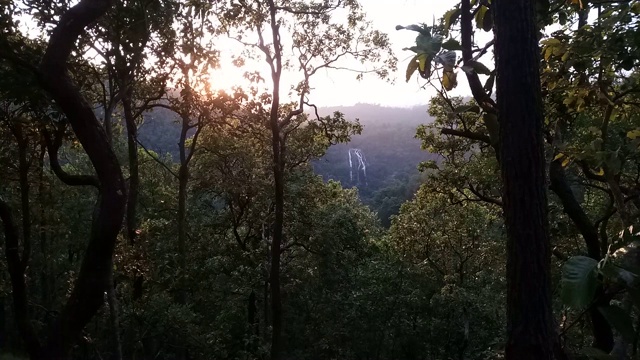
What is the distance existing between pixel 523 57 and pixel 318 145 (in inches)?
422

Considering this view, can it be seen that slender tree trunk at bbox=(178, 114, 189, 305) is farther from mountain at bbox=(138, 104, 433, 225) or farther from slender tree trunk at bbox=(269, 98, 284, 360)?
mountain at bbox=(138, 104, 433, 225)

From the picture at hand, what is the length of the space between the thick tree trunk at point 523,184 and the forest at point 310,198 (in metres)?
0.01

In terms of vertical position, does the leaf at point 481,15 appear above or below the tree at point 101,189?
above

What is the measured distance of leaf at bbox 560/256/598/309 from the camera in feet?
6.98

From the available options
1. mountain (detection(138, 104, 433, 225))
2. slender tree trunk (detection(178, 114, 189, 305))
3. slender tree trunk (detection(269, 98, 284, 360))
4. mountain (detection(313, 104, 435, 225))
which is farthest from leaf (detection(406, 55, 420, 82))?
mountain (detection(313, 104, 435, 225))

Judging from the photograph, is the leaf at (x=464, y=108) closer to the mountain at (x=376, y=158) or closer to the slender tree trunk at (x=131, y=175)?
the slender tree trunk at (x=131, y=175)

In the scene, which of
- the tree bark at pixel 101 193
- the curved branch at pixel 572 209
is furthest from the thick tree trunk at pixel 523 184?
the curved branch at pixel 572 209

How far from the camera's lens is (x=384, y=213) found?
50.9 meters

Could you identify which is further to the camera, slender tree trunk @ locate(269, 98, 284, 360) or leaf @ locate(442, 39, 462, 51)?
slender tree trunk @ locate(269, 98, 284, 360)

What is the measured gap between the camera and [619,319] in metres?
2.61

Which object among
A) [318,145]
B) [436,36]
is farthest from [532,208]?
[318,145]

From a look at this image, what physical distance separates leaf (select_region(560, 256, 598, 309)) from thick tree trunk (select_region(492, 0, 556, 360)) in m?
0.40

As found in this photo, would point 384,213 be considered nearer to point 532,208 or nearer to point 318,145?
point 318,145

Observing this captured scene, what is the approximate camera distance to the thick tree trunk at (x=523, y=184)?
2.62 meters
